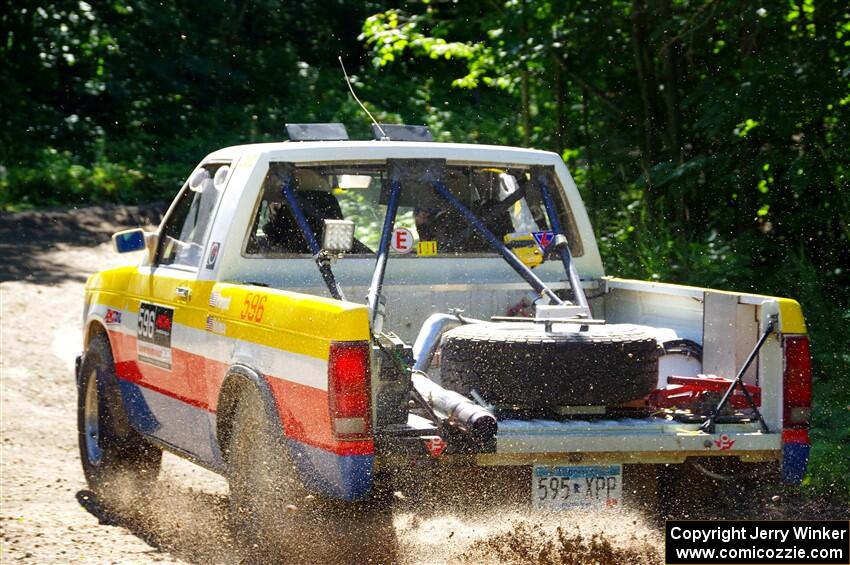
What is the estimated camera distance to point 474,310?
21.7 ft

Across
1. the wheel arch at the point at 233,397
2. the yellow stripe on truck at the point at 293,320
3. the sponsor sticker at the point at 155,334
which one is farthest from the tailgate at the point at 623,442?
the sponsor sticker at the point at 155,334

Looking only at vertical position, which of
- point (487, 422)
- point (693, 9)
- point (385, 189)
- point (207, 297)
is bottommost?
point (487, 422)

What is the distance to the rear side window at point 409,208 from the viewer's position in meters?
6.42

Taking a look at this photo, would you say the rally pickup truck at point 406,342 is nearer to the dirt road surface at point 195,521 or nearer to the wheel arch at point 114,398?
the wheel arch at point 114,398

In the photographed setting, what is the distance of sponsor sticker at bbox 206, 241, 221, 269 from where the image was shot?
20.4 feet

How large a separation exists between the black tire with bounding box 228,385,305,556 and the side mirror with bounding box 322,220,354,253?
2.77 feet

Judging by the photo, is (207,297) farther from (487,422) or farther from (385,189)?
(487,422)

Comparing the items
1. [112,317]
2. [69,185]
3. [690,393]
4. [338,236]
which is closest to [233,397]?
[338,236]

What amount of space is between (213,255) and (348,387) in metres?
1.70

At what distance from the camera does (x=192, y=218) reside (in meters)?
6.96

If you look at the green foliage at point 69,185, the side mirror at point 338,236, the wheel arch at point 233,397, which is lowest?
the wheel arch at point 233,397

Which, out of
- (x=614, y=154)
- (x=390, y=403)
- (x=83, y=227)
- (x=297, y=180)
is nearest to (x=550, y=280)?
(x=297, y=180)

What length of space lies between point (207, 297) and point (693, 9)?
6421 mm

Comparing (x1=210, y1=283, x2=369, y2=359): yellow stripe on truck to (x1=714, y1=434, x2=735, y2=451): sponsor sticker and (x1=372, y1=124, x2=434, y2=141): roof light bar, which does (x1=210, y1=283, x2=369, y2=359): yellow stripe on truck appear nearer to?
(x1=372, y1=124, x2=434, y2=141): roof light bar
